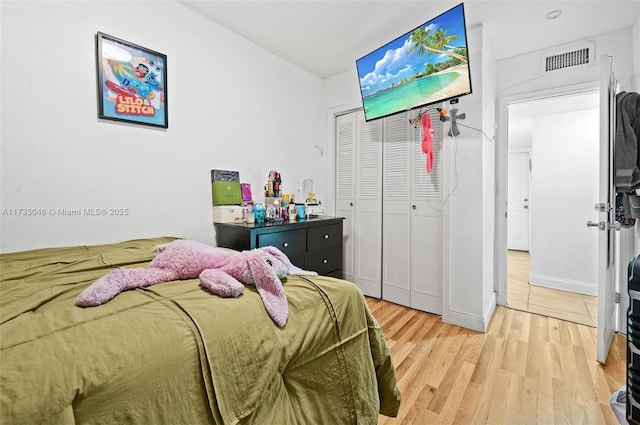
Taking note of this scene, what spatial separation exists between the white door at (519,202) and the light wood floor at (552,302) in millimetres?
2361

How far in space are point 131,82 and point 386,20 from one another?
202cm

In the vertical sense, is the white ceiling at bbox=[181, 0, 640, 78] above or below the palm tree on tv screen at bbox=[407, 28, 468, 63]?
above

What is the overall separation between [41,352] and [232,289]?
45 centimetres

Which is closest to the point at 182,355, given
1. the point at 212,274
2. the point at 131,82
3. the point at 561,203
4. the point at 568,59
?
the point at 212,274

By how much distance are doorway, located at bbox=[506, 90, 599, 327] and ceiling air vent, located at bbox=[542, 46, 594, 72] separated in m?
0.49

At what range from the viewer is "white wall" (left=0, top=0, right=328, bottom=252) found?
1.53 meters

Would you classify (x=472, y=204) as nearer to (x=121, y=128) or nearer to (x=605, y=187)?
(x=605, y=187)

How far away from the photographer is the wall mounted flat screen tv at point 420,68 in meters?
1.98

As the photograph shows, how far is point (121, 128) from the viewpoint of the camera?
1.87 m

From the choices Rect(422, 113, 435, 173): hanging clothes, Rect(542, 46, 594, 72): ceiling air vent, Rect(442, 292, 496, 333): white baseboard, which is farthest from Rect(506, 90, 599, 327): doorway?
Rect(422, 113, 435, 173): hanging clothes

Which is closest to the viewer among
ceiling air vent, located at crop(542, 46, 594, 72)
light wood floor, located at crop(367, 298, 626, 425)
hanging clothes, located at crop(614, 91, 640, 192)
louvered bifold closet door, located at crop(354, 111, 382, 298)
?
light wood floor, located at crop(367, 298, 626, 425)

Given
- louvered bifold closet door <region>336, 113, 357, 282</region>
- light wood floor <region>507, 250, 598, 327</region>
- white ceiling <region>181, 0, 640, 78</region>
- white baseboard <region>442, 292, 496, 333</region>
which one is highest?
white ceiling <region>181, 0, 640, 78</region>

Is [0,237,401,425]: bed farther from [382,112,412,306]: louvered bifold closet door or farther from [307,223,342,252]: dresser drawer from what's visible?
[382,112,412,306]: louvered bifold closet door

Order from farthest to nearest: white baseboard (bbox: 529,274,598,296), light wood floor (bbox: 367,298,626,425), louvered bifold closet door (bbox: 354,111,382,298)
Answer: white baseboard (bbox: 529,274,598,296) < louvered bifold closet door (bbox: 354,111,382,298) < light wood floor (bbox: 367,298,626,425)
